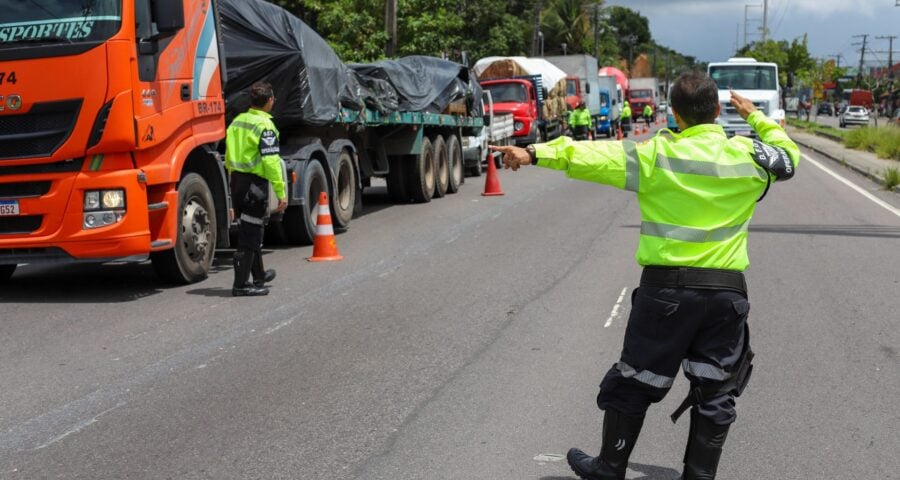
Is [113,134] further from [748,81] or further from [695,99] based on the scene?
[748,81]

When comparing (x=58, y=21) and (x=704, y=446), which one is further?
(x=58, y=21)

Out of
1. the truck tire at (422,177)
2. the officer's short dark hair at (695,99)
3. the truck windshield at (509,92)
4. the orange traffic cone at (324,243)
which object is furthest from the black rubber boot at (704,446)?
the truck windshield at (509,92)

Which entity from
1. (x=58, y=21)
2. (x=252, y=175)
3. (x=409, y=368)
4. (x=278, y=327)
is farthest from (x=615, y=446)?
(x=58, y=21)

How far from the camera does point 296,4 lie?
3691 centimetres

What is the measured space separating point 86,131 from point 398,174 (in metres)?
9.38

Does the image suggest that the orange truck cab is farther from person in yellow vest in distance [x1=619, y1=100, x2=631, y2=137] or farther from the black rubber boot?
person in yellow vest in distance [x1=619, y1=100, x2=631, y2=137]

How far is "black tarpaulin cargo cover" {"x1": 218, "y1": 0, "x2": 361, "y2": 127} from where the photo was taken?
510 inches

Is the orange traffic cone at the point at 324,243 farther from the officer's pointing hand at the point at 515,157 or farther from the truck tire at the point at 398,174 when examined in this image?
the officer's pointing hand at the point at 515,157

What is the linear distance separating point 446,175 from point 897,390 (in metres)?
14.1

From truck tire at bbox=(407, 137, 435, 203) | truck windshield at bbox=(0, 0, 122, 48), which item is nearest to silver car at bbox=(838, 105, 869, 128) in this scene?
truck tire at bbox=(407, 137, 435, 203)

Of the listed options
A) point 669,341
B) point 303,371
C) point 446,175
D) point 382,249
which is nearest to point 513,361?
point 303,371

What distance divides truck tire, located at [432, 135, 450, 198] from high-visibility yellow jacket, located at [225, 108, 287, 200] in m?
9.65

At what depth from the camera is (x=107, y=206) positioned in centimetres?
941

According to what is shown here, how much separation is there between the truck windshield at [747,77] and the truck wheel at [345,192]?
22.7 metres
